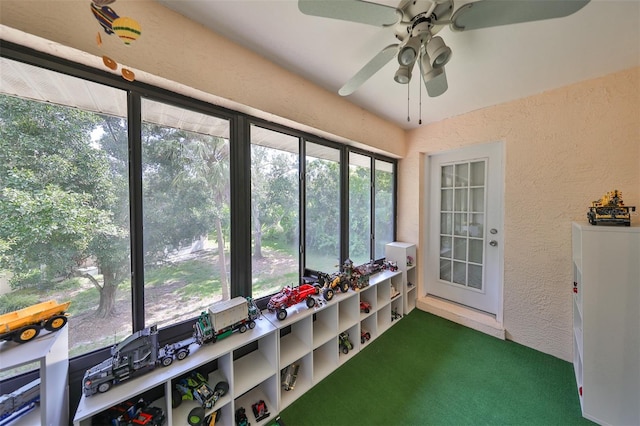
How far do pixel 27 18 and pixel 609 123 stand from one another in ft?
11.8

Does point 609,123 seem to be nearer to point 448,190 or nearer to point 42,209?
point 448,190

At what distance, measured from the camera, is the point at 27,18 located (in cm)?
87

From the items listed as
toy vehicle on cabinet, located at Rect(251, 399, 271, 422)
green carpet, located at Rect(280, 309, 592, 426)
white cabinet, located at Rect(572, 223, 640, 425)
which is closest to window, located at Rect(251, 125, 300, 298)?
toy vehicle on cabinet, located at Rect(251, 399, 271, 422)

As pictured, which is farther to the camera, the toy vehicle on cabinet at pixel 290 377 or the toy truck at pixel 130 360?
the toy vehicle on cabinet at pixel 290 377

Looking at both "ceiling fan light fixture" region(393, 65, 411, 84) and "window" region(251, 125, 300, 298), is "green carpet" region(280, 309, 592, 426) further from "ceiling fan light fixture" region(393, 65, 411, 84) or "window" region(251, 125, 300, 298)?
"ceiling fan light fixture" region(393, 65, 411, 84)

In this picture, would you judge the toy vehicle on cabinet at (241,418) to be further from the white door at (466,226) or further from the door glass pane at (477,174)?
the door glass pane at (477,174)

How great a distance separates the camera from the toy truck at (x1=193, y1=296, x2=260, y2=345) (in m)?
1.29

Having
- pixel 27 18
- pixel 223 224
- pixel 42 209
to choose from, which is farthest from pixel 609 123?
pixel 42 209

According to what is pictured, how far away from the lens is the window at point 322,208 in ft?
6.86

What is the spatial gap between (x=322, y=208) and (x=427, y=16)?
62.0 inches

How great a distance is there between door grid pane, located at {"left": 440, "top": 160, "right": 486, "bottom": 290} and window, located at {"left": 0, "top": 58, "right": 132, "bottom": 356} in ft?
10.3

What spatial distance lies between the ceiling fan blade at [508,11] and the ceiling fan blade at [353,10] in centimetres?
27

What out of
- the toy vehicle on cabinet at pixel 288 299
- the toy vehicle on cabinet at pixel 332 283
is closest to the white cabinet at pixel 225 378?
the toy vehicle on cabinet at pixel 288 299

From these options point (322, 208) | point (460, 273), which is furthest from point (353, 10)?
point (460, 273)
